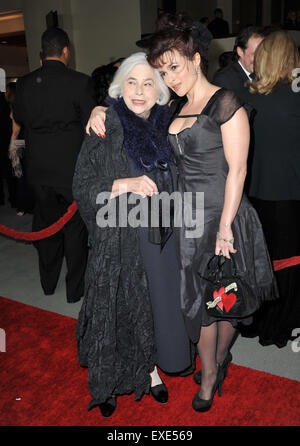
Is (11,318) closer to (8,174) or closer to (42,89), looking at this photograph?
(42,89)

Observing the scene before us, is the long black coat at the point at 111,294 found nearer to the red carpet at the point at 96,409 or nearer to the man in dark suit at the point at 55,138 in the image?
the red carpet at the point at 96,409

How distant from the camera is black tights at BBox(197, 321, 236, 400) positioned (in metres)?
1.96

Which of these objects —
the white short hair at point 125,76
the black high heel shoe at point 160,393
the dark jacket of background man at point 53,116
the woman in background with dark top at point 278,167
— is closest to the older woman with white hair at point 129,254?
the white short hair at point 125,76

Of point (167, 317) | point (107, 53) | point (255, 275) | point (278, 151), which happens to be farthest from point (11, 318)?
point (107, 53)

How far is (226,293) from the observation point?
5.72ft

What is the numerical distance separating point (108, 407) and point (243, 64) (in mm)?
2204

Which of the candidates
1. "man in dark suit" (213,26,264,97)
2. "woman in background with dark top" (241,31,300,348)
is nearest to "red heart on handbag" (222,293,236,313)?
"woman in background with dark top" (241,31,300,348)

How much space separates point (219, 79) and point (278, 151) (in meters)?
0.62

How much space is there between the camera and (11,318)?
2998 mm

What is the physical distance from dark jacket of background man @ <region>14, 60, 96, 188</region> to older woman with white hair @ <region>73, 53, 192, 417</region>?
120cm

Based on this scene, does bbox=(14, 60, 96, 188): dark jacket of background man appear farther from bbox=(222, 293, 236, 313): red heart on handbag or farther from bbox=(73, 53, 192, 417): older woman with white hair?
bbox=(222, 293, 236, 313): red heart on handbag

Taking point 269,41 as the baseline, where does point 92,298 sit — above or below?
below
